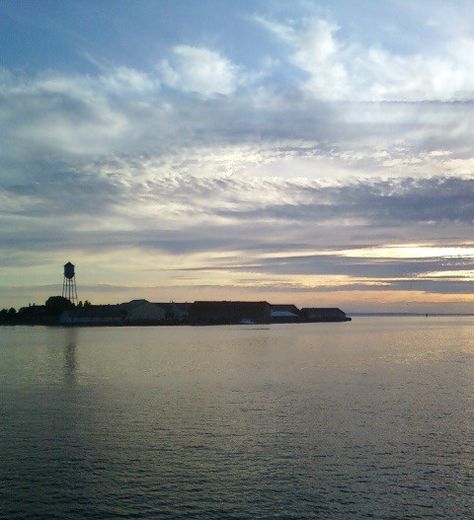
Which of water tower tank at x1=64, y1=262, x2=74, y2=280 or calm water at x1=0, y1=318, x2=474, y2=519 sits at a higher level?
water tower tank at x1=64, y1=262, x2=74, y2=280

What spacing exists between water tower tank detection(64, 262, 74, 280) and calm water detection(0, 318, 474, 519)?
13697cm

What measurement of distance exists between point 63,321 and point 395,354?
143m

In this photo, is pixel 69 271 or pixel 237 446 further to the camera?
pixel 69 271

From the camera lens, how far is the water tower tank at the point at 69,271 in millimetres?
185250

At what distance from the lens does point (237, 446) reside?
27469 millimetres

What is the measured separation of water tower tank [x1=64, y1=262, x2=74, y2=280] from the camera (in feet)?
608

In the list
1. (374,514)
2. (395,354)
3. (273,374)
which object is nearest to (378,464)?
(374,514)

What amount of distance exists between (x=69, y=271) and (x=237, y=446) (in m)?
168

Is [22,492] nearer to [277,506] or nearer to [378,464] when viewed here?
[277,506]

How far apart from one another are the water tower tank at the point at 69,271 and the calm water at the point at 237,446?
449 ft

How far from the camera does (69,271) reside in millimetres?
186750

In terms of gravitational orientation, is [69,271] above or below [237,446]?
above

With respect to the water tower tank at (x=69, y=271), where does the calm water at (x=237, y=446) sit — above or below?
below

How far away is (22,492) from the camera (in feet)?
Result: 70.5
